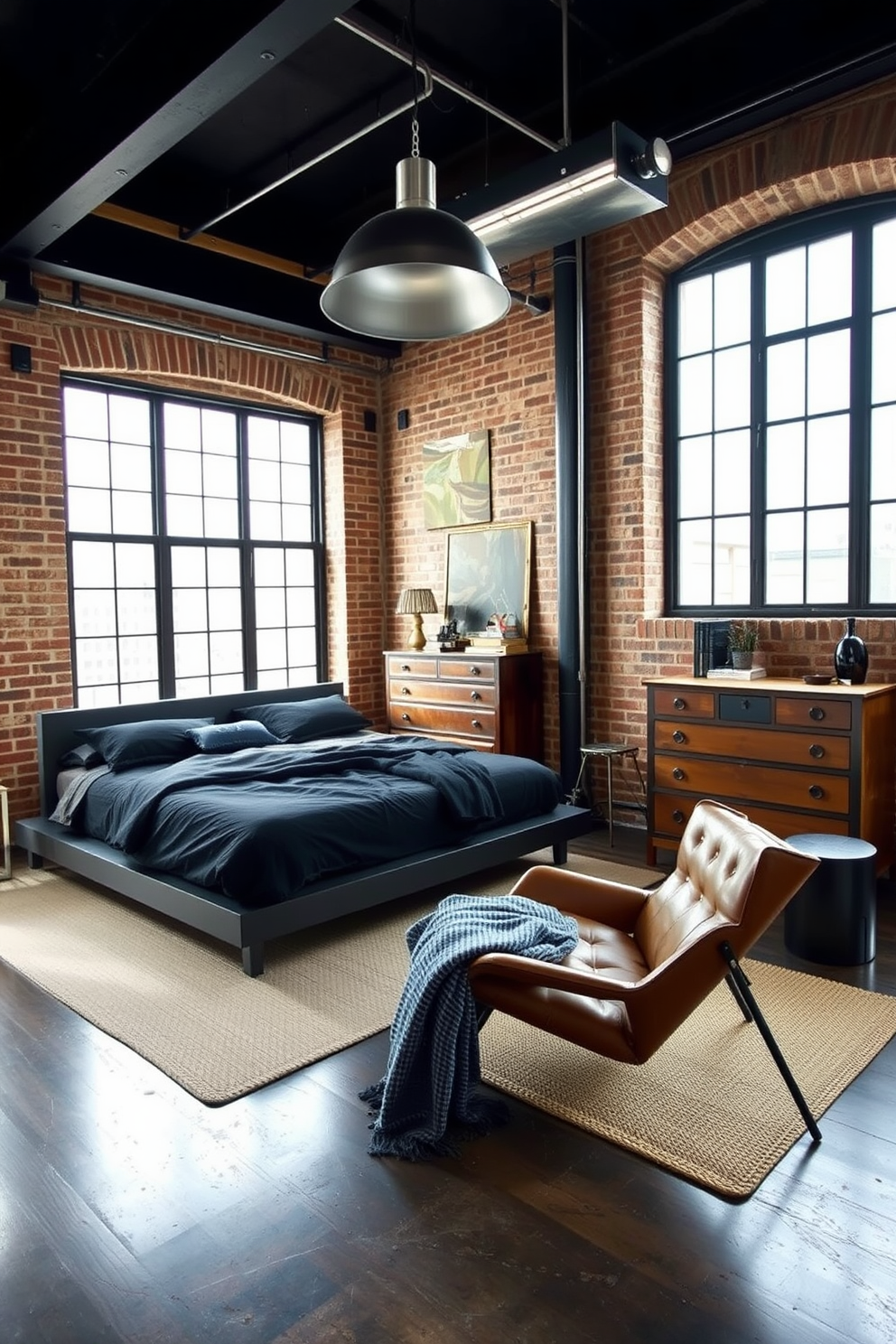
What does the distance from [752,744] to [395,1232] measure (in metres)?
3.06

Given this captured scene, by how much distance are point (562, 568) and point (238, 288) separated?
9.24 ft

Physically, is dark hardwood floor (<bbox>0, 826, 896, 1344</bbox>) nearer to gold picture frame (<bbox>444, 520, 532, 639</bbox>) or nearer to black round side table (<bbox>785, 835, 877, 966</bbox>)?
black round side table (<bbox>785, 835, 877, 966</bbox>)

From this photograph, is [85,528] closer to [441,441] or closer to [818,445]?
[441,441]

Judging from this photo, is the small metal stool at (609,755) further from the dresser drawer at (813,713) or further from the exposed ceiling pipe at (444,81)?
the exposed ceiling pipe at (444,81)

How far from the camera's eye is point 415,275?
2840mm

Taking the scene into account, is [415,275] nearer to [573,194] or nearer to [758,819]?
[573,194]

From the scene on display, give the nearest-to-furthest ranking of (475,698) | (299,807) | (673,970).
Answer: (673,970) → (299,807) → (475,698)

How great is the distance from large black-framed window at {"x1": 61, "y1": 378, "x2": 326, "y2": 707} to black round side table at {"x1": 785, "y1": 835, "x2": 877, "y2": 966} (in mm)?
4465

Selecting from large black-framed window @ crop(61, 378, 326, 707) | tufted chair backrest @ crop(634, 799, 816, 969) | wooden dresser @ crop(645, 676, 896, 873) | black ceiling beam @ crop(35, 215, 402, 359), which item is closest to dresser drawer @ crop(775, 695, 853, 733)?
wooden dresser @ crop(645, 676, 896, 873)

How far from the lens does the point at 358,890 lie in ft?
12.9

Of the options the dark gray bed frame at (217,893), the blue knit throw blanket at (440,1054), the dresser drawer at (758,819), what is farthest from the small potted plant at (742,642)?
the blue knit throw blanket at (440,1054)

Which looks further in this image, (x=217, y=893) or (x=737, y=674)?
(x=737, y=674)

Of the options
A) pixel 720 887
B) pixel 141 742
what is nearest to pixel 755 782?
pixel 720 887

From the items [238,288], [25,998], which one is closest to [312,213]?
[238,288]
